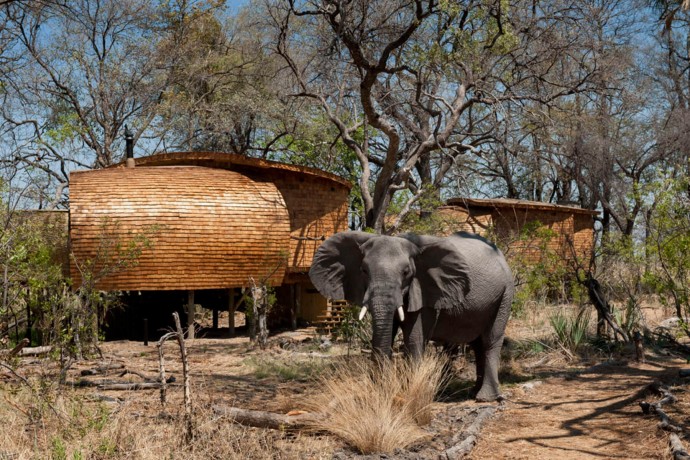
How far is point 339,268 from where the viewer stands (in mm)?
9305

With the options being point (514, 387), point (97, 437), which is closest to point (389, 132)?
point (514, 387)

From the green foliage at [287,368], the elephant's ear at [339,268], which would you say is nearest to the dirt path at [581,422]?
the elephant's ear at [339,268]

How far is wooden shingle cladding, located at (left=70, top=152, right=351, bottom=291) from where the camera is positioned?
54.0ft

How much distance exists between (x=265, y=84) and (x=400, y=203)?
278 inches

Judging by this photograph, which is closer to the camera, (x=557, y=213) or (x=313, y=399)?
(x=313, y=399)

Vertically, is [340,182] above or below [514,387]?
above

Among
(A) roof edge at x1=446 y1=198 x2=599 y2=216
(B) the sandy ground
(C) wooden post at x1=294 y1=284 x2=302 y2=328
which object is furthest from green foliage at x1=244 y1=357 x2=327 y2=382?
(A) roof edge at x1=446 y1=198 x2=599 y2=216

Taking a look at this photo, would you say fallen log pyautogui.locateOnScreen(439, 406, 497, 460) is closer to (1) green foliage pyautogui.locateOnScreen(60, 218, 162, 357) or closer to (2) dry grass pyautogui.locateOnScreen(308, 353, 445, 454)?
(2) dry grass pyautogui.locateOnScreen(308, 353, 445, 454)

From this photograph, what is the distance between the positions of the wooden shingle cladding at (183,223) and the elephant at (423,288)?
7735mm

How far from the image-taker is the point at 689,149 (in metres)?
26.4

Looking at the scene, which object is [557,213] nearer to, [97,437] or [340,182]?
[340,182]

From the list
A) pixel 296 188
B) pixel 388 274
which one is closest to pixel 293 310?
pixel 296 188

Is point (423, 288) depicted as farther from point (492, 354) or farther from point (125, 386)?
point (125, 386)

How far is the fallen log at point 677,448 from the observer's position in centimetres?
626
